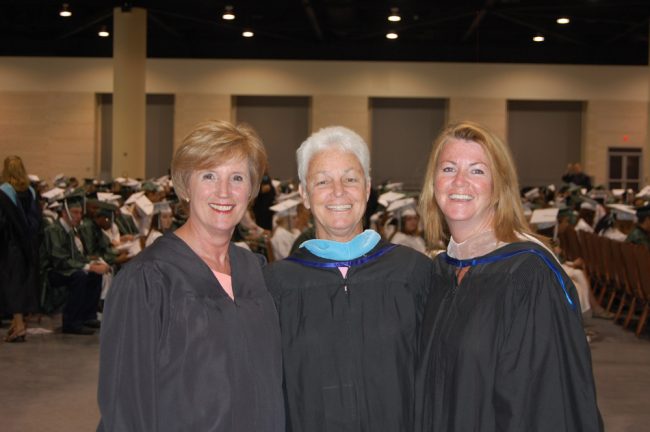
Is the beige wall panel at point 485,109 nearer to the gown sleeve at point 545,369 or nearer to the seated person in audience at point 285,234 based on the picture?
the seated person in audience at point 285,234

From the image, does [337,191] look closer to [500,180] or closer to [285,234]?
[500,180]

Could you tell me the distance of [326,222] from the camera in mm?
2807

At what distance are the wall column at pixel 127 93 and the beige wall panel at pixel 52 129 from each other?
5.46m

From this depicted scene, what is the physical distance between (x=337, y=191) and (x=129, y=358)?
2.97 ft

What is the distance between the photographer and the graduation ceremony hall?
233 cm

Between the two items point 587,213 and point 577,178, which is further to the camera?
point 577,178

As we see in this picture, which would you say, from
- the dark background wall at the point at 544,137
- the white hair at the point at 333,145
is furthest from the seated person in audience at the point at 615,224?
the dark background wall at the point at 544,137

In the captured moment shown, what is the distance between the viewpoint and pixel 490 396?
2.33 m

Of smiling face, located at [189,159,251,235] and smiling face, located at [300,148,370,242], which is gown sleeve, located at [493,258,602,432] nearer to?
smiling face, located at [300,148,370,242]

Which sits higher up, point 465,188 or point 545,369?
point 465,188

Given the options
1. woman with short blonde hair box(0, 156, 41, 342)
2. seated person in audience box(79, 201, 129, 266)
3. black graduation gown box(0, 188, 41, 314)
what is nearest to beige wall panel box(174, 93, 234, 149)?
seated person in audience box(79, 201, 129, 266)

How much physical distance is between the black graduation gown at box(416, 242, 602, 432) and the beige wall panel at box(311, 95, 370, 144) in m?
23.7

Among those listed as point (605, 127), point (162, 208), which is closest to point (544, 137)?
point (605, 127)

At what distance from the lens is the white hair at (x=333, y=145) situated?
2.83 metres
